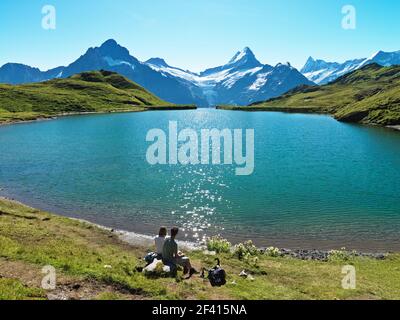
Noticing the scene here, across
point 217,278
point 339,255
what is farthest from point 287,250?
point 217,278

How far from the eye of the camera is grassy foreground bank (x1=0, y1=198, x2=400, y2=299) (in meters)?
20.7

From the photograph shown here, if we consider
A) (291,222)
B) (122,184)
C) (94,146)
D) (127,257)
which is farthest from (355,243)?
(94,146)

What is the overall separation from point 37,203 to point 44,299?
37.1 metres

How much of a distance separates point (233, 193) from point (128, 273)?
34805 millimetres

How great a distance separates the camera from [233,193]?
57.1 m

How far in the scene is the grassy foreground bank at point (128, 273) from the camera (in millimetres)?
20688

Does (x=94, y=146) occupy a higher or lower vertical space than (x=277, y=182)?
higher

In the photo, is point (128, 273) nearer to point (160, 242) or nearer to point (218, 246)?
point (160, 242)

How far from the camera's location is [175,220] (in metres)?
45.6

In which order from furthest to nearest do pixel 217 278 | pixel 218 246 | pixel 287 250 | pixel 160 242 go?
pixel 287 250, pixel 218 246, pixel 160 242, pixel 217 278

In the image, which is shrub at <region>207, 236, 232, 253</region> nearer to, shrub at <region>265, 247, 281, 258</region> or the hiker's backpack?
shrub at <region>265, 247, 281, 258</region>

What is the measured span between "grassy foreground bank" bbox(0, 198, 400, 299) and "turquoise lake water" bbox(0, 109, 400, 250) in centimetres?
742

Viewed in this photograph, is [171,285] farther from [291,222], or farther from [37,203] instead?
[37,203]

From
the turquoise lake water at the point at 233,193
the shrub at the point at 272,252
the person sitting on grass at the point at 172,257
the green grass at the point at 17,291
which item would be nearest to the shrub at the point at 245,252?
the shrub at the point at 272,252
